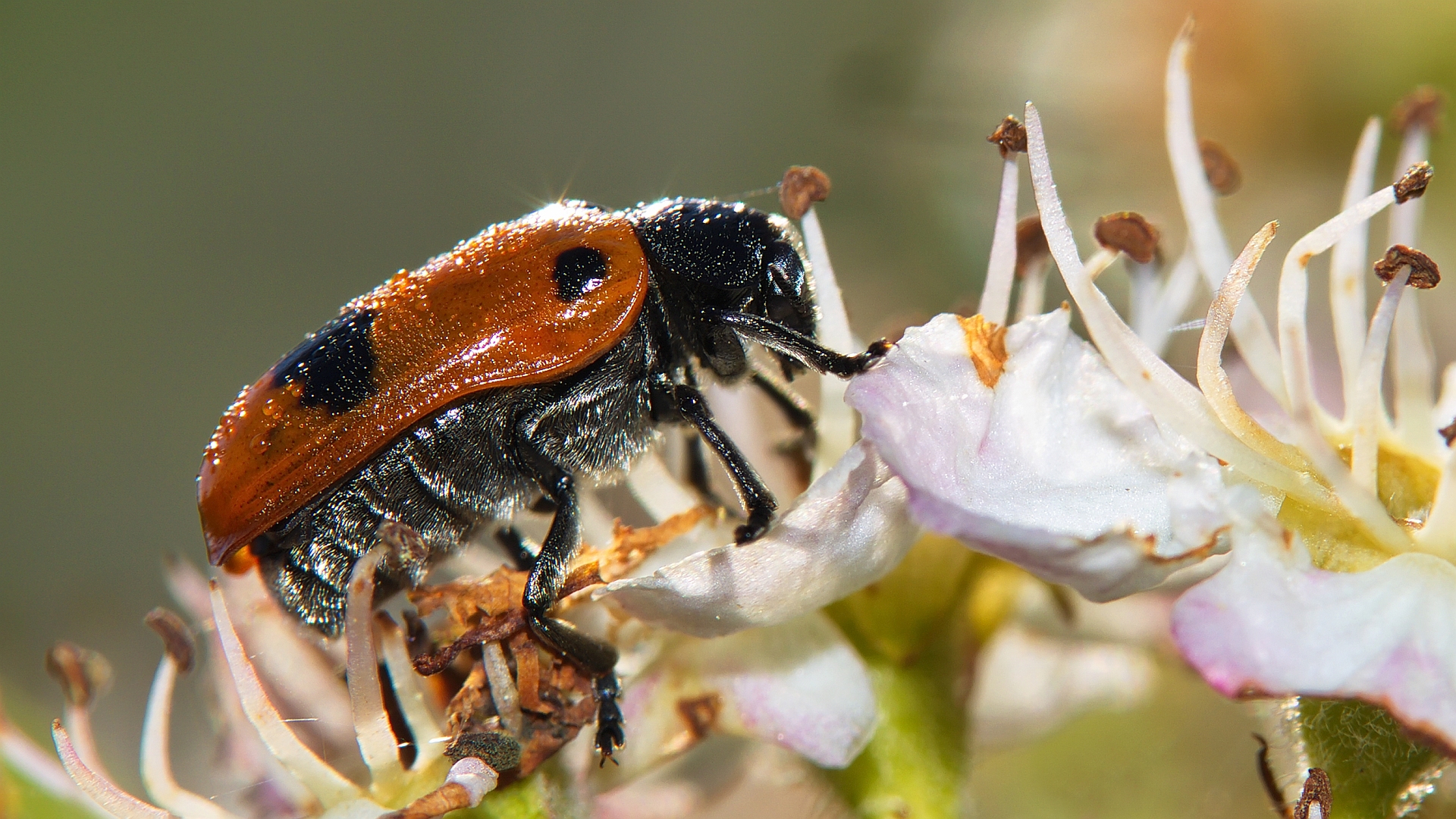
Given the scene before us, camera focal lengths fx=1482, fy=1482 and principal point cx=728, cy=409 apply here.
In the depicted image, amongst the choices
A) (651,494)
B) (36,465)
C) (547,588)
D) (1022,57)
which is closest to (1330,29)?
(1022,57)

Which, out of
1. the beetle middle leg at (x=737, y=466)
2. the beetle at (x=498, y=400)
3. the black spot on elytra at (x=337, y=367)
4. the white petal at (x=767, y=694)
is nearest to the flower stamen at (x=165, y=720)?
the beetle at (x=498, y=400)

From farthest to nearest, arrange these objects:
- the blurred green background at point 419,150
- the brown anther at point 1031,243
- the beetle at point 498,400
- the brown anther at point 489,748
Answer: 1. the blurred green background at point 419,150
2. the brown anther at point 1031,243
3. the beetle at point 498,400
4. the brown anther at point 489,748

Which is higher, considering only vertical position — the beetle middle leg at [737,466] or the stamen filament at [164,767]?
the beetle middle leg at [737,466]

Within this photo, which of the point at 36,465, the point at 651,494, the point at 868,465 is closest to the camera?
the point at 868,465

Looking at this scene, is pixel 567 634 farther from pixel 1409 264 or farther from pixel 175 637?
pixel 1409 264

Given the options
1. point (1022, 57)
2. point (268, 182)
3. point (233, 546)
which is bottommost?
point (268, 182)

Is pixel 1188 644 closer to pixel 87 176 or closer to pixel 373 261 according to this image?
pixel 373 261

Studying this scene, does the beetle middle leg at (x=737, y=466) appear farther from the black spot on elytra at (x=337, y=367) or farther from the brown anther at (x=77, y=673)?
the brown anther at (x=77, y=673)

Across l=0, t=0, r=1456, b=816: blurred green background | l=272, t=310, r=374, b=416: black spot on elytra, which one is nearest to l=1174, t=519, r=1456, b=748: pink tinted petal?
l=272, t=310, r=374, b=416: black spot on elytra
